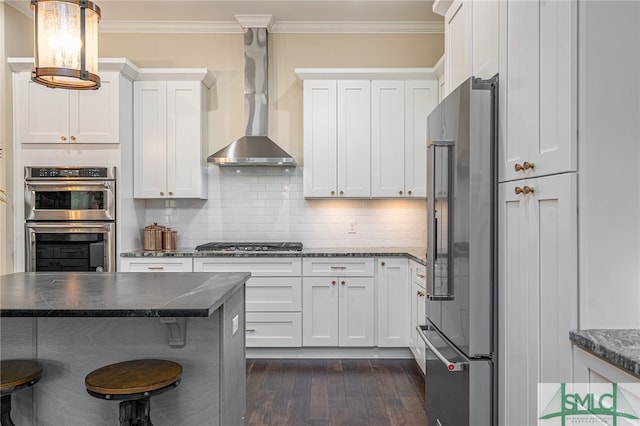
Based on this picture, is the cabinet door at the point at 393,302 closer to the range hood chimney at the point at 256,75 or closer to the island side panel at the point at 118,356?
the range hood chimney at the point at 256,75

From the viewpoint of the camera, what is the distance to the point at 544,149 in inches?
64.2

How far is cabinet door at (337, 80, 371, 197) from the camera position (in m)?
4.39

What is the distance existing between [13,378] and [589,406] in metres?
2.04

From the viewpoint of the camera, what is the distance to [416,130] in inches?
173

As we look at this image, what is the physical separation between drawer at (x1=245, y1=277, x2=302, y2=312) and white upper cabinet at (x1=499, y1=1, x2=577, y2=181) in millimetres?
2484

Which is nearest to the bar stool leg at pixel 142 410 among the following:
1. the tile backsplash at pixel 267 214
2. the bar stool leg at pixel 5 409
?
the bar stool leg at pixel 5 409

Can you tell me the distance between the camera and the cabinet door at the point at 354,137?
4387 millimetres

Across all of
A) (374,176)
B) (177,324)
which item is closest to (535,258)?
(177,324)

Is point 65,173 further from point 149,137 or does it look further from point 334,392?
point 334,392

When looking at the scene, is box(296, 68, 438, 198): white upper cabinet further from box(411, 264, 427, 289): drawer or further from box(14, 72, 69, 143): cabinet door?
box(14, 72, 69, 143): cabinet door

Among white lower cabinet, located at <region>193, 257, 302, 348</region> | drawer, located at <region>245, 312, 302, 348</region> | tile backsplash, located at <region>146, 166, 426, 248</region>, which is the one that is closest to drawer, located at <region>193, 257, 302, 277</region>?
white lower cabinet, located at <region>193, 257, 302, 348</region>

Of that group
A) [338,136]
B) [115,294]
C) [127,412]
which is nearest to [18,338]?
[115,294]

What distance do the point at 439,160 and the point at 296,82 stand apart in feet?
8.58

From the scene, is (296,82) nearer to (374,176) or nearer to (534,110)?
(374,176)
